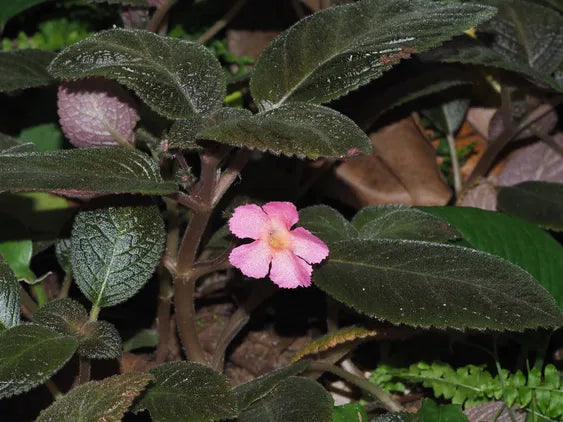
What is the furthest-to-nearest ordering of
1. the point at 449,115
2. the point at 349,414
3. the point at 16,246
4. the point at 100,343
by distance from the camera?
1. the point at 449,115
2. the point at 16,246
3. the point at 349,414
4. the point at 100,343

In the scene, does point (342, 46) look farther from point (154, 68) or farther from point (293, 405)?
point (293, 405)

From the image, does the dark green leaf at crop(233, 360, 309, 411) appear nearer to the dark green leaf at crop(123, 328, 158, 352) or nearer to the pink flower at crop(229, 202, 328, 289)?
the pink flower at crop(229, 202, 328, 289)

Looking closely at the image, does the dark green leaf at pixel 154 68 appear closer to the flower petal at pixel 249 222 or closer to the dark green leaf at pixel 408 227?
the flower petal at pixel 249 222

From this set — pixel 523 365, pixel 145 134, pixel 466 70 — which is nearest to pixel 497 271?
pixel 523 365

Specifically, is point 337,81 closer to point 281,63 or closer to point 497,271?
point 281,63

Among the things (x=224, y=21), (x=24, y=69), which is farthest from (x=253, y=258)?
(x=224, y=21)

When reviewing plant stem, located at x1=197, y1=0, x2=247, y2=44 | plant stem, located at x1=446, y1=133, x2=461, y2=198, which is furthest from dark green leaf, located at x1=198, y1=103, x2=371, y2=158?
plant stem, located at x1=446, y1=133, x2=461, y2=198
